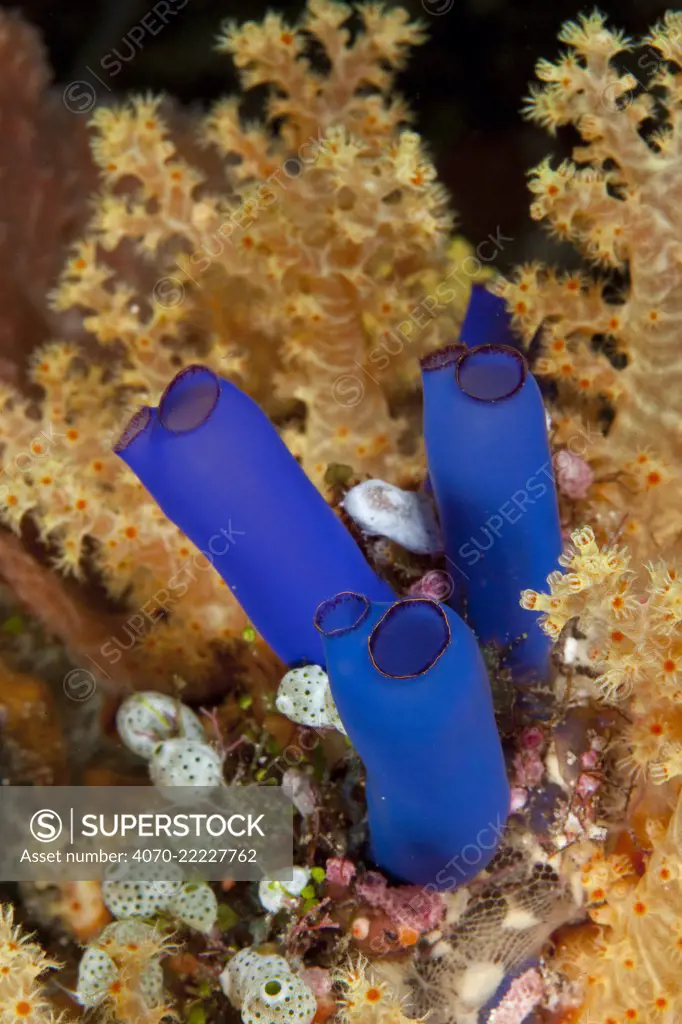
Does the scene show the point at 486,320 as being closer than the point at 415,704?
No

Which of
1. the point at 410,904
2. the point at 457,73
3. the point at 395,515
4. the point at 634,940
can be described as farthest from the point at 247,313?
the point at 634,940

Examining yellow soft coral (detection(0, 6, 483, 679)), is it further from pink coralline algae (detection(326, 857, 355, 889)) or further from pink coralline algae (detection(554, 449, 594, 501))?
pink coralline algae (detection(326, 857, 355, 889))

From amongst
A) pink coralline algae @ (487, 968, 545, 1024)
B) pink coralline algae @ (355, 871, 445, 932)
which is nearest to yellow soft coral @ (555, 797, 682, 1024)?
pink coralline algae @ (487, 968, 545, 1024)

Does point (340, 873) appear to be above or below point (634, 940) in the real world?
above

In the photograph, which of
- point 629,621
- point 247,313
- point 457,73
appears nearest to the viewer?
point 629,621

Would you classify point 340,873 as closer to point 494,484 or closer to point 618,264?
point 494,484

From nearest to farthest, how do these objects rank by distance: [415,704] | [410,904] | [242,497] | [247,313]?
[415,704] < [242,497] < [410,904] < [247,313]

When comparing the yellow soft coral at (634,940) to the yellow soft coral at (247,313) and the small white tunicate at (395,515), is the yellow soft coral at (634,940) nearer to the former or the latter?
the small white tunicate at (395,515)
